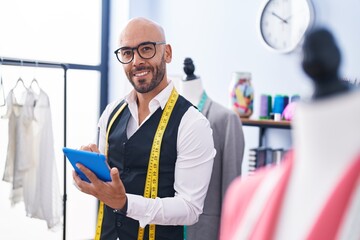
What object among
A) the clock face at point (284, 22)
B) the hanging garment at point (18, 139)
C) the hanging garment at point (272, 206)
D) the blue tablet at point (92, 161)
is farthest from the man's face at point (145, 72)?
the clock face at point (284, 22)

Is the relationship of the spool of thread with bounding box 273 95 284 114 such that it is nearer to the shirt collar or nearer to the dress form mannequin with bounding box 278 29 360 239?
the shirt collar

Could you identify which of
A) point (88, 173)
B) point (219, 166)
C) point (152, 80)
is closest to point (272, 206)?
point (88, 173)

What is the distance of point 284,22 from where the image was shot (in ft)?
11.2

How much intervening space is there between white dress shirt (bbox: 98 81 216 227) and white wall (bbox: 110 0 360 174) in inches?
56.3

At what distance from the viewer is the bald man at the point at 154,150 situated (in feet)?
5.85

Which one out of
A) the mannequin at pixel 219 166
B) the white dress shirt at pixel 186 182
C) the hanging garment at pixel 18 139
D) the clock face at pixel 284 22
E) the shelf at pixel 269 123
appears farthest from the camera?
the clock face at pixel 284 22

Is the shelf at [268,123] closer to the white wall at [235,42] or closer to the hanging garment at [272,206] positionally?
the white wall at [235,42]

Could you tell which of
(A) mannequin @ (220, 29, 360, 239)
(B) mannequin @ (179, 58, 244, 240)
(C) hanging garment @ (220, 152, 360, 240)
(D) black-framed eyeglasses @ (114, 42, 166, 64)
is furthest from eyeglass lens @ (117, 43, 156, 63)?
(A) mannequin @ (220, 29, 360, 239)

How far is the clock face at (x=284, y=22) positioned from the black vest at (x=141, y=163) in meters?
1.67

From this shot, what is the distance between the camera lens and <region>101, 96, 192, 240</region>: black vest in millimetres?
1834

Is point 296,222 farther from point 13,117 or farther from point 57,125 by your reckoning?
point 57,125

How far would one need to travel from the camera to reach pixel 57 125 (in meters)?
4.11

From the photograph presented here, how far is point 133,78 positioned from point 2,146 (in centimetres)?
179

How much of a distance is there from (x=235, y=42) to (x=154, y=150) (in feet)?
6.84
